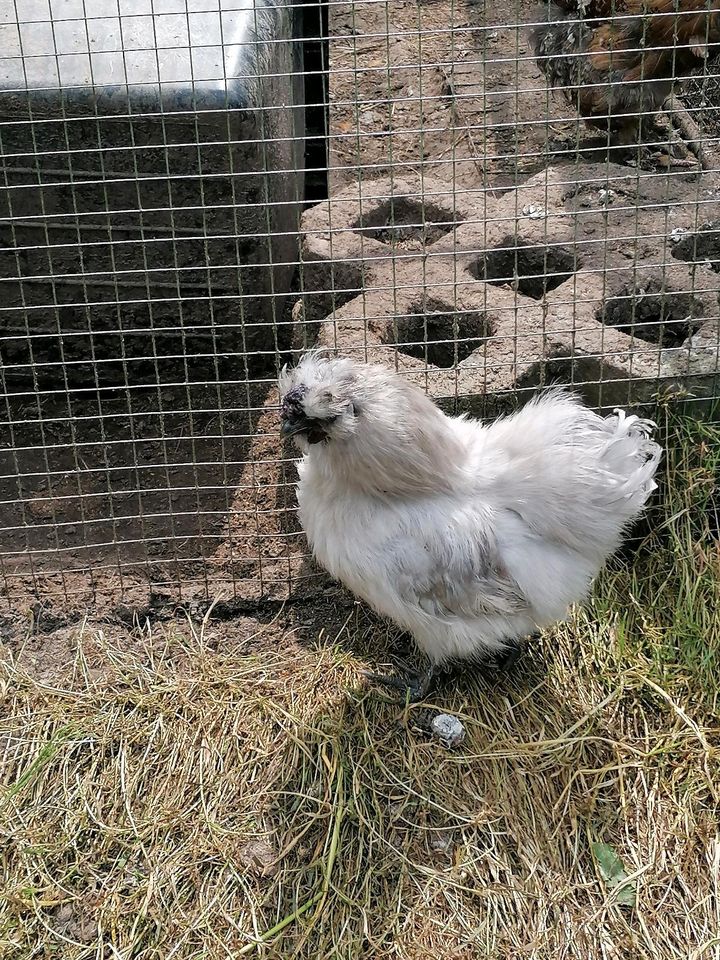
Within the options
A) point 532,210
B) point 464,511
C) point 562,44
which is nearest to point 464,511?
point 464,511

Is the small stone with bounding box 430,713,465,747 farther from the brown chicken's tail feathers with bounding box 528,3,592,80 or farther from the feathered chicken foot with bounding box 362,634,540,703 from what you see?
the brown chicken's tail feathers with bounding box 528,3,592,80

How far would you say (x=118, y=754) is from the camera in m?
3.22

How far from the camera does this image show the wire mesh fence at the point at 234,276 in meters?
3.62

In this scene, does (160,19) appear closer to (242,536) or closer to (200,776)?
(242,536)

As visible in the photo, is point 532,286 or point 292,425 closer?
point 292,425

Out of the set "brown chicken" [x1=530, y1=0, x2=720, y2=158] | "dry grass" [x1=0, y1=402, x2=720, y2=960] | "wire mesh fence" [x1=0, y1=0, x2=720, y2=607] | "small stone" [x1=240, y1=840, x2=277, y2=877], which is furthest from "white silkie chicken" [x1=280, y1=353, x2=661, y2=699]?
"brown chicken" [x1=530, y1=0, x2=720, y2=158]

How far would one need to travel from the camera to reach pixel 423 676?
341 centimetres

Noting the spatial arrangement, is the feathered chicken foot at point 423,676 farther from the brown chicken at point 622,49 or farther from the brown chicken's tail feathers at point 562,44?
the brown chicken's tail feathers at point 562,44

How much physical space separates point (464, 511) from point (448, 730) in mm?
721

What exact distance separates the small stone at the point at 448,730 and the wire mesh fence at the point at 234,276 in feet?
2.62

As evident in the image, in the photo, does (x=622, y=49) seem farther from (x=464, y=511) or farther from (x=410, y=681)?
(x=410, y=681)

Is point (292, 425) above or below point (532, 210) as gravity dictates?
below

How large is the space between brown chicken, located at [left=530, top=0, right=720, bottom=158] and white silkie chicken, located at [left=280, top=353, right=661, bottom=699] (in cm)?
204

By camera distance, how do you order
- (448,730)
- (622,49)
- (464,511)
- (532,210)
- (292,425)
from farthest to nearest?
1. (622,49)
2. (532,210)
3. (448,730)
4. (464,511)
5. (292,425)
